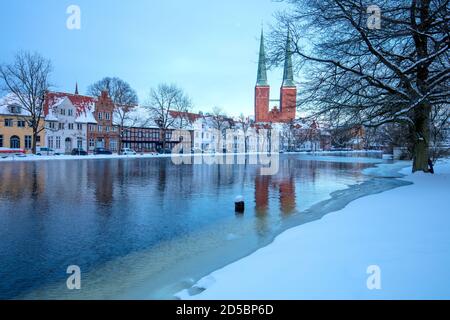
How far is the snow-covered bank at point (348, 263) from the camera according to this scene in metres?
4.35

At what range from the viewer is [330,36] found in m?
15.4

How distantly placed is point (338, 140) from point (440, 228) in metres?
11.0

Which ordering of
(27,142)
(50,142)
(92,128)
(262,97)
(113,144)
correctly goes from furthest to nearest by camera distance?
(262,97)
(113,144)
(92,128)
(50,142)
(27,142)

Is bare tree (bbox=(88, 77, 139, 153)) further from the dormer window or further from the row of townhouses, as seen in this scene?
the dormer window

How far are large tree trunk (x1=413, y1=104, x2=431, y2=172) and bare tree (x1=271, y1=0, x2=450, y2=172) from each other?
0.15ft

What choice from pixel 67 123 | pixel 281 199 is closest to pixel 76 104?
pixel 67 123

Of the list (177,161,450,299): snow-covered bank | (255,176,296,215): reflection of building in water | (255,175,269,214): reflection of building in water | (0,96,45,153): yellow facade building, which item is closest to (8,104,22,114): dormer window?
(0,96,45,153): yellow facade building

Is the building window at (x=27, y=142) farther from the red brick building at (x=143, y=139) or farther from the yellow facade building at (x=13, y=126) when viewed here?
the red brick building at (x=143, y=139)

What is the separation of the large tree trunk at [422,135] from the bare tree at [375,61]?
1.8 inches

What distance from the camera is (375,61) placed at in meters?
15.7

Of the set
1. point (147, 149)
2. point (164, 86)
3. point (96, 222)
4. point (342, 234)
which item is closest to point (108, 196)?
point (96, 222)

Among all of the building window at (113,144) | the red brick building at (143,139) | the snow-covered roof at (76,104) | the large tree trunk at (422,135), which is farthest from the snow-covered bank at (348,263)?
the red brick building at (143,139)

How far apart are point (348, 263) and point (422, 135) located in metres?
15.6

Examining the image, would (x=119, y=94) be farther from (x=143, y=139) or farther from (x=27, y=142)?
(x=27, y=142)
